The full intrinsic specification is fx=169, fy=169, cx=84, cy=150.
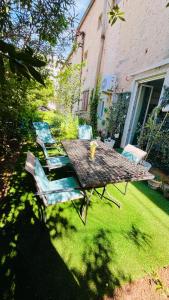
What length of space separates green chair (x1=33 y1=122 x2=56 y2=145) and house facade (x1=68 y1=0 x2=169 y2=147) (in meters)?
3.34

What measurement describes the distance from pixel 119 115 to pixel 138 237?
19.3 ft

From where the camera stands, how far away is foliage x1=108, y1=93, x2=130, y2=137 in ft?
25.1

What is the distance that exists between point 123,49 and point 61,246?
894cm

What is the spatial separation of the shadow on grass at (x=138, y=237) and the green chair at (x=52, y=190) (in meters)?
0.80

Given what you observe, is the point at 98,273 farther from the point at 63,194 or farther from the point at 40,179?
the point at 40,179

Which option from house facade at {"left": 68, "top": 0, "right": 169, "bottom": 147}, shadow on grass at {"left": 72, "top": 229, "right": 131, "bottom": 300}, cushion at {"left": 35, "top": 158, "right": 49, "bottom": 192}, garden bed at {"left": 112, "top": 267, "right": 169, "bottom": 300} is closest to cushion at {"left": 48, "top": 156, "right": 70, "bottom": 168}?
cushion at {"left": 35, "top": 158, "right": 49, "bottom": 192}

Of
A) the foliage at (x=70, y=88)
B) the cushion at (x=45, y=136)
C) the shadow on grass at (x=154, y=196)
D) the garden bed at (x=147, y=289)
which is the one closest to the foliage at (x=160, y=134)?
the shadow on grass at (x=154, y=196)

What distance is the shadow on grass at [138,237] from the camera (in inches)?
105

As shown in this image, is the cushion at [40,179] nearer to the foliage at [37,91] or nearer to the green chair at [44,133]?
the foliage at [37,91]

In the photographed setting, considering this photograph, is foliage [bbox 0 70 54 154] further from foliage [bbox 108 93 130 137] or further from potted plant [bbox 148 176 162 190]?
potted plant [bbox 148 176 162 190]

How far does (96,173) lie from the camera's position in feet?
9.62

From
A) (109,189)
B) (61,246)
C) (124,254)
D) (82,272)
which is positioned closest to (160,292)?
(124,254)

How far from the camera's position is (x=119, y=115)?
7777 millimetres

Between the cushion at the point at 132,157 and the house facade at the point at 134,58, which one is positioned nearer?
the cushion at the point at 132,157
